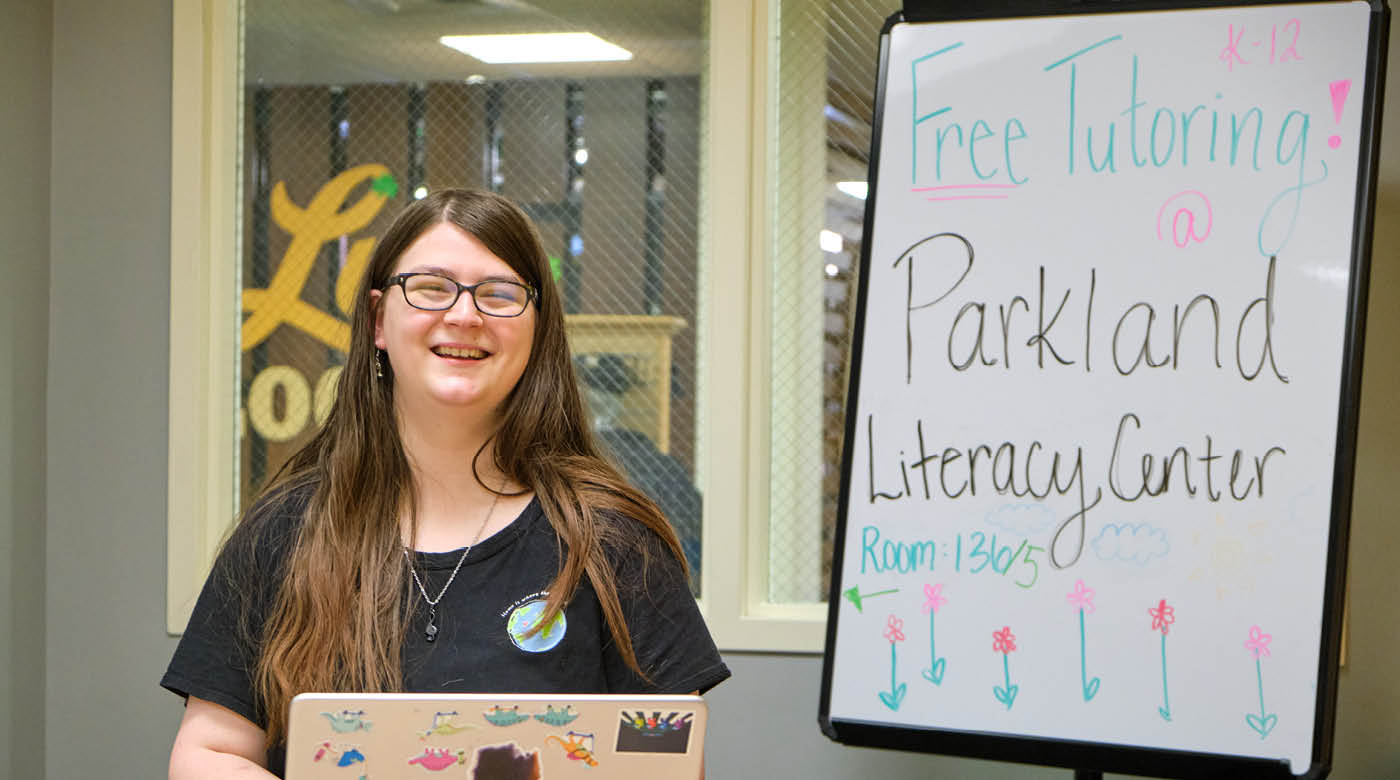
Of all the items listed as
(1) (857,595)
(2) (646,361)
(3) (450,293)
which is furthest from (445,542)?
(2) (646,361)

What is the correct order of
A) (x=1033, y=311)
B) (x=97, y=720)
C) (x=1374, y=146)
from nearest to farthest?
(x=1374, y=146) < (x=1033, y=311) < (x=97, y=720)

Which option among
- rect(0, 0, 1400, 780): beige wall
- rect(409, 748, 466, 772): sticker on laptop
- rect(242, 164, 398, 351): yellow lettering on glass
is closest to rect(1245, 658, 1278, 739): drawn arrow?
rect(409, 748, 466, 772): sticker on laptop

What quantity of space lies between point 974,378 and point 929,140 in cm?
34

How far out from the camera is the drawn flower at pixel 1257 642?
167 cm

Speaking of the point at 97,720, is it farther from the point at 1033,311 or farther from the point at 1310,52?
the point at 1310,52

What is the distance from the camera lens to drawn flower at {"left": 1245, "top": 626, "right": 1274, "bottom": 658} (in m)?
1.67

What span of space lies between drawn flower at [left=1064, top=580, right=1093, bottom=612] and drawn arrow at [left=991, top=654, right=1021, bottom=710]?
0.11 meters

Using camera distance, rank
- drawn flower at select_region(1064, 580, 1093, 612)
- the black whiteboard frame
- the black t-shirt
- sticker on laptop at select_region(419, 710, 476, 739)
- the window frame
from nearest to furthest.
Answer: sticker on laptop at select_region(419, 710, 476, 739) → the black t-shirt → the black whiteboard frame → drawn flower at select_region(1064, 580, 1093, 612) → the window frame

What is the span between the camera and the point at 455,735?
98cm

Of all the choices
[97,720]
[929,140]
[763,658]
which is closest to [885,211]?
[929,140]

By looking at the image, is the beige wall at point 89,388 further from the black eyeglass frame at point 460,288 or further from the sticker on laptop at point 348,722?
the sticker on laptop at point 348,722

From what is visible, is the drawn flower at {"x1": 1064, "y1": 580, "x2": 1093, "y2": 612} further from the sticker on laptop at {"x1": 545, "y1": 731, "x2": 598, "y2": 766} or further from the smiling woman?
the sticker on laptop at {"x1": 545, "y1": 731, "x2": 598, "y2": 766}

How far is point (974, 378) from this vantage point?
182 centimetres

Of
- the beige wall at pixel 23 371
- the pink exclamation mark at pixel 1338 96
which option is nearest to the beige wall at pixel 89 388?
the beige wall at pixel 23 371
